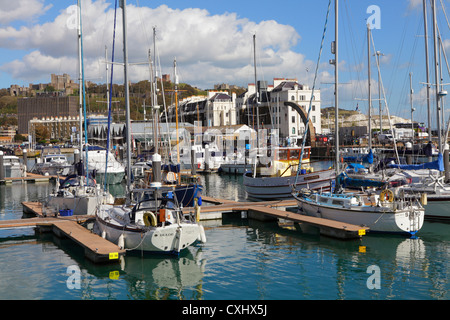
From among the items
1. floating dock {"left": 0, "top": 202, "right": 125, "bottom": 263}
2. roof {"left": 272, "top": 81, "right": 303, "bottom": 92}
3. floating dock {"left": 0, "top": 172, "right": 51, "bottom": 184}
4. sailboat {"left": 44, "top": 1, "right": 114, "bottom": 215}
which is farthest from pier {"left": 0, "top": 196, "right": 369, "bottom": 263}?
roof {"left": 272, "top": 81, "right": 303, "bottom": 92}

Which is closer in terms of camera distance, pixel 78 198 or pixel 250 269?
pixel 250 269

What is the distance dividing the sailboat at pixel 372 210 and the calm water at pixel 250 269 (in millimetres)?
650

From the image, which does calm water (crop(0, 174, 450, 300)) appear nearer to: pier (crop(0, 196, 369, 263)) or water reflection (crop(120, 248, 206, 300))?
water reflection (crop(120, 248, 206, 300))

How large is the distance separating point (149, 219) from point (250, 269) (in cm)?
445

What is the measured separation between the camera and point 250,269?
18516 mm

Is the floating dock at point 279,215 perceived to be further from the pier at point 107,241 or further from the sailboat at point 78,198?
the sailboat at point 78,198

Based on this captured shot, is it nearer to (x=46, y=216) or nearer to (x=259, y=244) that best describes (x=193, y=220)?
(x=259, y=244)

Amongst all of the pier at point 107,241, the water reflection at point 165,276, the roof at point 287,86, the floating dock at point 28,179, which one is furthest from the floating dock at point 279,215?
the roof at point 287,86

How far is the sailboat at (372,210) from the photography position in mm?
23000

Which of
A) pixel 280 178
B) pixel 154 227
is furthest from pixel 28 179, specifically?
pixel 154 227

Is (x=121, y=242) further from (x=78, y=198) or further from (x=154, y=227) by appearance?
(x=78, y=198)

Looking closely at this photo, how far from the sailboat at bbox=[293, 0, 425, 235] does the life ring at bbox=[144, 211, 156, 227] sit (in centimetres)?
1017

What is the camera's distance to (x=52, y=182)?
185 feet
